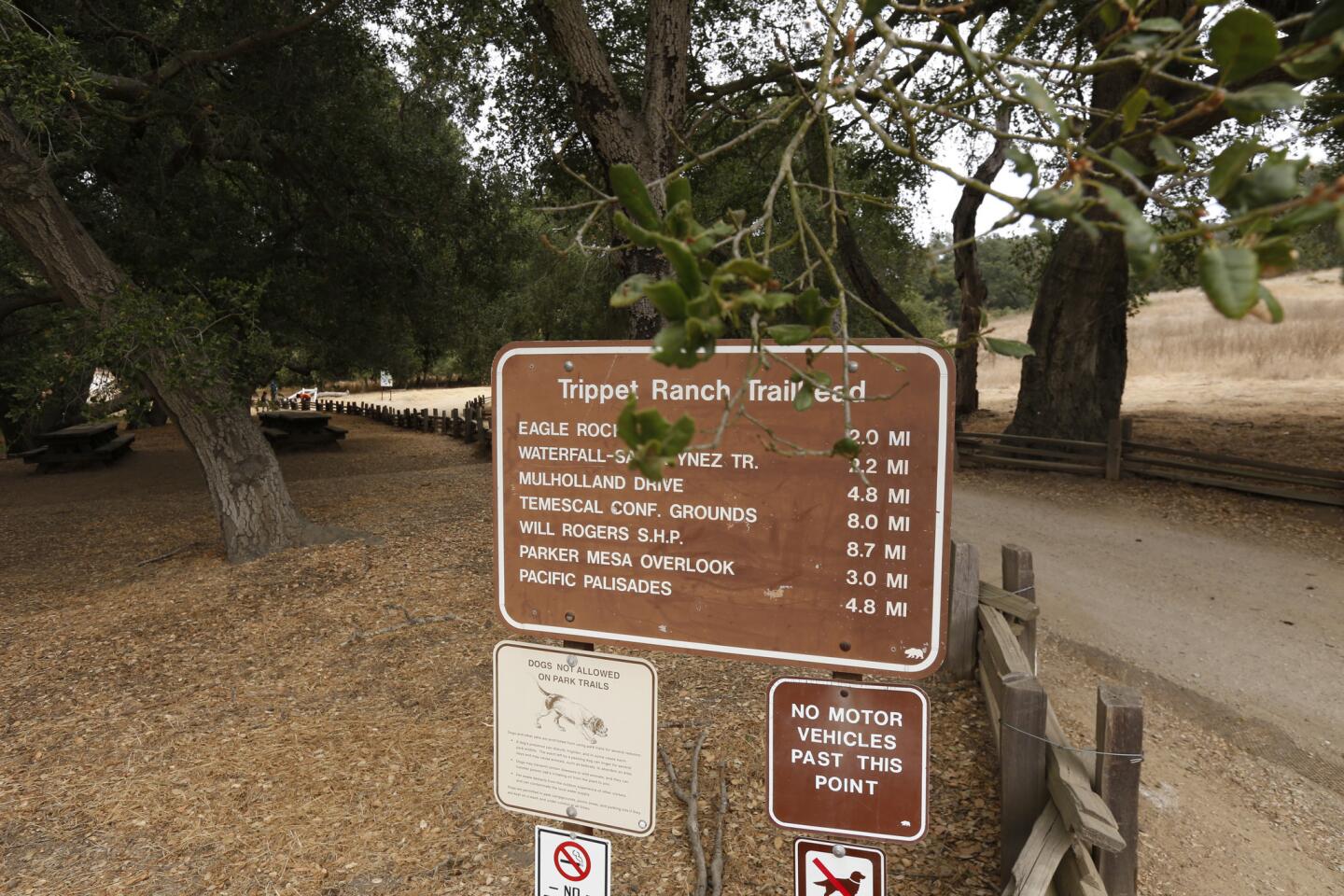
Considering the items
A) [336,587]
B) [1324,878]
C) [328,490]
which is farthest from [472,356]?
[1324,878]

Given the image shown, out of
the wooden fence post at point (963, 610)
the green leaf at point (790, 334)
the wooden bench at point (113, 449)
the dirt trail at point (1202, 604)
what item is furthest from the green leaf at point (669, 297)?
the wooden bench at point (113, 449)

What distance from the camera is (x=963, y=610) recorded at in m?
5.11

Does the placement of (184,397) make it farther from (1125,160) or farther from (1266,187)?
(1266,187)

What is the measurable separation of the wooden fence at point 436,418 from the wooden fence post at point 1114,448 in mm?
12621

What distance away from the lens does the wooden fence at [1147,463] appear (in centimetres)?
988

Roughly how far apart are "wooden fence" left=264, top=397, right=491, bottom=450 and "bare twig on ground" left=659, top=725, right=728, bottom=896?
1517 centimetres

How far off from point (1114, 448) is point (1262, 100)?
1280cm

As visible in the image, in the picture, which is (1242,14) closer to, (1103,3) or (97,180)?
(1103,3)

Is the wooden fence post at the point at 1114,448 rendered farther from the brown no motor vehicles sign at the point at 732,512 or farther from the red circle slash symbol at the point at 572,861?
the red circle slash symbol at the point at 572,861

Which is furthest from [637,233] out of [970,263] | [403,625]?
[970,263]

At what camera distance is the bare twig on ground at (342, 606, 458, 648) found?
6.41 meters

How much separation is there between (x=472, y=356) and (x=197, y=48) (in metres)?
18.1

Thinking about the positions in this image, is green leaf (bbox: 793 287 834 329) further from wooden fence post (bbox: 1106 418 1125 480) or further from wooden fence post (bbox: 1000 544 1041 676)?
wooden fence post (bbox: 1106 418 1125 480)

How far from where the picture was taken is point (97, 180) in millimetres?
11234
